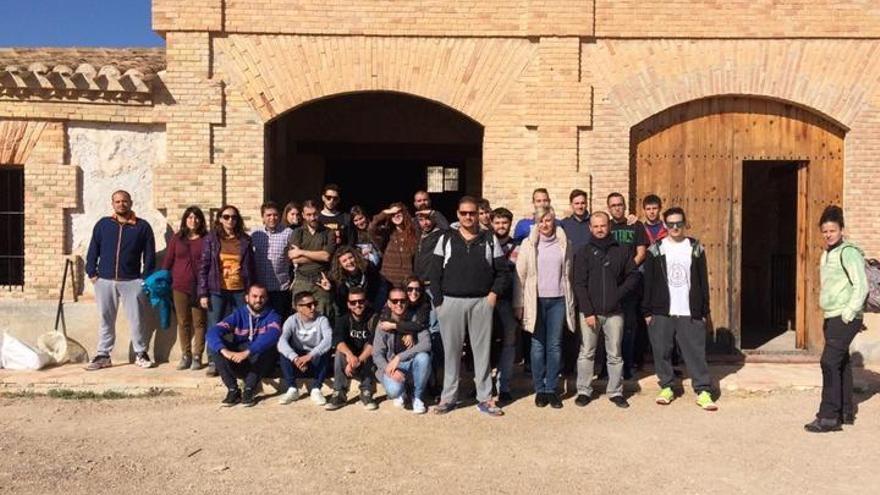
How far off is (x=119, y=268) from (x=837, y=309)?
681 centimetres

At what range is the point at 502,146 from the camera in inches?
352

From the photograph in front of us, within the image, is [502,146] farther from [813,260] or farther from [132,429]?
[132,429]

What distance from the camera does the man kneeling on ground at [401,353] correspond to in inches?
270

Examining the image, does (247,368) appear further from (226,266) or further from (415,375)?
(415,375)

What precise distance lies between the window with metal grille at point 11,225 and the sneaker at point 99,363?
1.73m

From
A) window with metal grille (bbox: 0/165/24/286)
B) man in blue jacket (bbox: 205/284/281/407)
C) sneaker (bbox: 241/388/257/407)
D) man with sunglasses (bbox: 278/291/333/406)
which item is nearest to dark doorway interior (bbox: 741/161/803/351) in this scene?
man with sunglasses (bbox: 278/291/333/406)

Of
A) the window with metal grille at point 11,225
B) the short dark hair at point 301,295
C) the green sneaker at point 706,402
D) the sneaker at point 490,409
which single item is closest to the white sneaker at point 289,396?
the short dark hair at point 301,295

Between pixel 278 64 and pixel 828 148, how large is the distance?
6374mm

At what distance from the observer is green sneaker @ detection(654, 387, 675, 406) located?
7.19m

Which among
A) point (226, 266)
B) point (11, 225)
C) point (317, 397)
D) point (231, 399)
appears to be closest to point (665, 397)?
point (317, 397)

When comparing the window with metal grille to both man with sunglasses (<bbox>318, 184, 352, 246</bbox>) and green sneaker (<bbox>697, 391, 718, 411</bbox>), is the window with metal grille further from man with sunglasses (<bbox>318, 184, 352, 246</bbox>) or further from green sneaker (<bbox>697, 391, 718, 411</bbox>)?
green sneaker (<bbox>697, 391, 718, 411</bbox>)

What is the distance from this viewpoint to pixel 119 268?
26.9 feet

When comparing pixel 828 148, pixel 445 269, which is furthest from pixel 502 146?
pixel 828 148

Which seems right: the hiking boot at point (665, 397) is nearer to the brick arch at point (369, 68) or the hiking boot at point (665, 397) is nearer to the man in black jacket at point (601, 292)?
the man in black jacket at point (601, 292)
